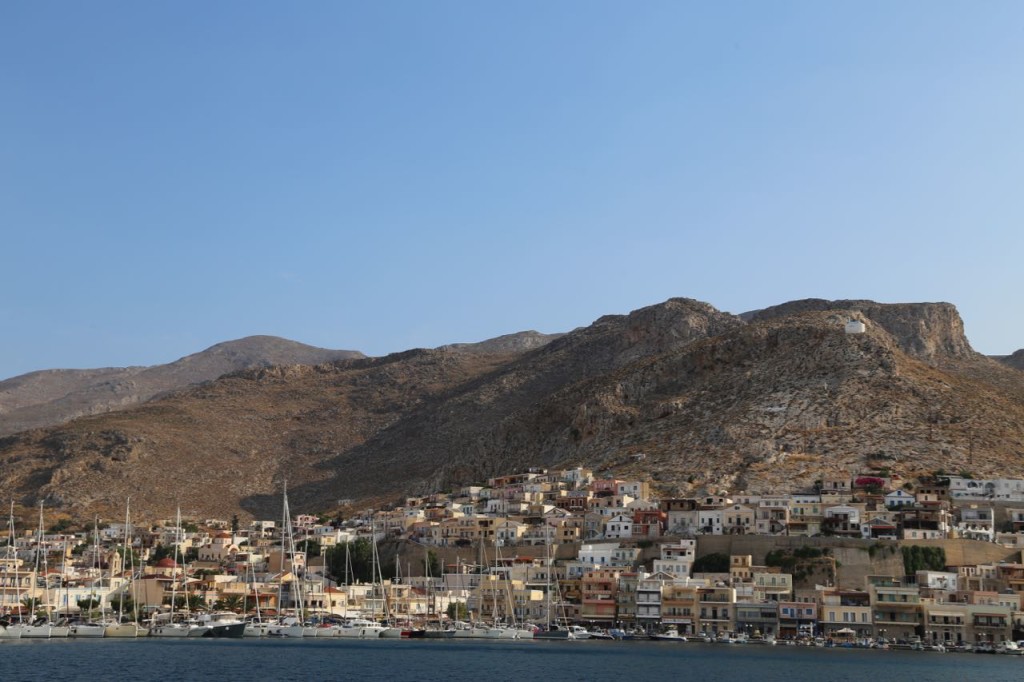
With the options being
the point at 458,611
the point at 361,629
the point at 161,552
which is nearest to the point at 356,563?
the point at 458,611

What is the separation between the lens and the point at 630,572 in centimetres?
9731

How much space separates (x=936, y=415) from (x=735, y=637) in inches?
1830

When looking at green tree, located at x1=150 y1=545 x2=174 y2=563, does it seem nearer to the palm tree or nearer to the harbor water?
the palm tree

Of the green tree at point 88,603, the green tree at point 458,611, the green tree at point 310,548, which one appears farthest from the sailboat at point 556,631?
the green tree at point 88,603

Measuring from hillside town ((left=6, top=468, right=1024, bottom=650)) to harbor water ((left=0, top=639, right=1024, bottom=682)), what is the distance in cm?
527

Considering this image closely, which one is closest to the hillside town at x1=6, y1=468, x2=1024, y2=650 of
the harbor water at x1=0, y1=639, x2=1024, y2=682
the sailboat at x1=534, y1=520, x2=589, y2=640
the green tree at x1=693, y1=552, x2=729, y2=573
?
the green tree at x1=693, y1=552, x2=729, y2=573

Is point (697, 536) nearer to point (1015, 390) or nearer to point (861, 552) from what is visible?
point (861, 552)

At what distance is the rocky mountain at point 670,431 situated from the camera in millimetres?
A: 122688

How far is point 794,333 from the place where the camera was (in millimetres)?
147250

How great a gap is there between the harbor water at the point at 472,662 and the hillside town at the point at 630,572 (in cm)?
527

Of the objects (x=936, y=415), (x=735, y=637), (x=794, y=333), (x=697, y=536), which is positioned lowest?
(x=735, y=637)

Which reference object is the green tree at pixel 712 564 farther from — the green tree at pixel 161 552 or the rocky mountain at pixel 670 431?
the green tree at pixel 161 552

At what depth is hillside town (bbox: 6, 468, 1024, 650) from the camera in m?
88.8

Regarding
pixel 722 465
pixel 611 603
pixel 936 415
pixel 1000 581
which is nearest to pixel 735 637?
pixel 611 603
